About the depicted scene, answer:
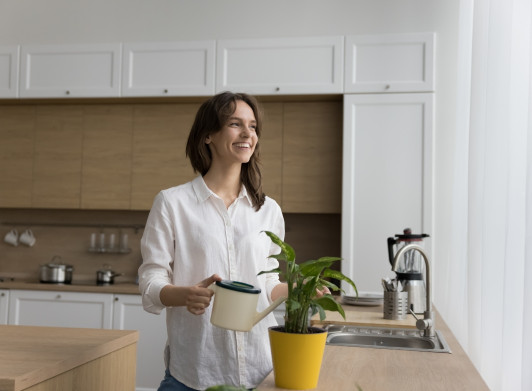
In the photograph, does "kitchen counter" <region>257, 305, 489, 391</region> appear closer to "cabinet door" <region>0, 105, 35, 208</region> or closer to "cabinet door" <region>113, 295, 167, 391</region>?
"cabinet door" <region>113, 295, 167, 391</region>

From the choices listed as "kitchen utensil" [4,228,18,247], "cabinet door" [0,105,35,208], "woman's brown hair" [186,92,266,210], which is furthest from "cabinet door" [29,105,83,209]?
"woman's brown hair" [186,92,266,210]

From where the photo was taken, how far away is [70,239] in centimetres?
480

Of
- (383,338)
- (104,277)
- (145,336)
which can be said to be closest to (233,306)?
(383,338)

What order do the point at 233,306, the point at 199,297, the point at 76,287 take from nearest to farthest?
the point at 233,306, the point at 199,297, the point at 76,287

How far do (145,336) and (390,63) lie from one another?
2343 millimetres

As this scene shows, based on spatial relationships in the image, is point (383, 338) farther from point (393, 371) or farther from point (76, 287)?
point (76, 287)

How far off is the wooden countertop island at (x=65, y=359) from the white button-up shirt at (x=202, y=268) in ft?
0.97

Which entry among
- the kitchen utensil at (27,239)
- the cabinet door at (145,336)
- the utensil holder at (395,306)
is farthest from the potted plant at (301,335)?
the kitchen utensil at (27,239)

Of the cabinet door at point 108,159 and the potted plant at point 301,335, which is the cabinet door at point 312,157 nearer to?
the cabinet door at point 108,159

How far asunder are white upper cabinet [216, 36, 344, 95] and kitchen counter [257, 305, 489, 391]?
2.40 metres

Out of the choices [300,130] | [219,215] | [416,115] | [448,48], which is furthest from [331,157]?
[219,215]

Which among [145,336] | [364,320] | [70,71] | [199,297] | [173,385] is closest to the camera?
[199,297]

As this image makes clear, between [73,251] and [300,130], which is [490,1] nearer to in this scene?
[300,130]

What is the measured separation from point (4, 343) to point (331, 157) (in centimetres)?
267
